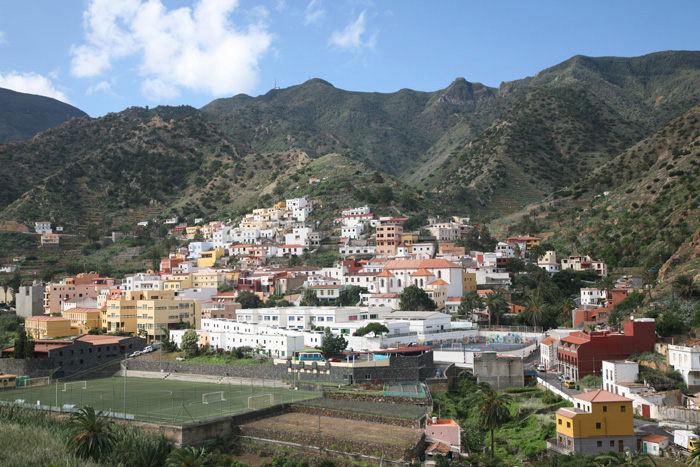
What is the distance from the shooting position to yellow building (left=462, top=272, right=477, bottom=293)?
59.2 meters

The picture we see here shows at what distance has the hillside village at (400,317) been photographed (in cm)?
3038

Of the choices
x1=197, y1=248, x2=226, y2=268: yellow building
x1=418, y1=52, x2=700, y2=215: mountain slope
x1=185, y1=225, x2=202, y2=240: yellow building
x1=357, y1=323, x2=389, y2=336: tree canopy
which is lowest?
x1=357, y1=323, x2=389, y2=336: tree canopy

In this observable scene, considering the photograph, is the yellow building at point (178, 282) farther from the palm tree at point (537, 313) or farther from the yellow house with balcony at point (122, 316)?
the palm tree at point (537, 313)

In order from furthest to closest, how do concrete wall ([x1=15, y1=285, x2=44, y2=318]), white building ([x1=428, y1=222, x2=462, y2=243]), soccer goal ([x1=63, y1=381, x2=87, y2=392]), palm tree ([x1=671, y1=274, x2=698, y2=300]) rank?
white building ([x1=428, y1=222, x2=462, y2=243]) < concrete wall ([x1=15, y1=285, x2=44, y2=318]) < soccer goal ([x1=63, y1=381, x2=87, y2=392]) < palm tree ([x1=671, y1=274, x2=698, y2=300])

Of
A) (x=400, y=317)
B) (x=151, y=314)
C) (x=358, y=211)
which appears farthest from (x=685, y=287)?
(x=358, y=211)

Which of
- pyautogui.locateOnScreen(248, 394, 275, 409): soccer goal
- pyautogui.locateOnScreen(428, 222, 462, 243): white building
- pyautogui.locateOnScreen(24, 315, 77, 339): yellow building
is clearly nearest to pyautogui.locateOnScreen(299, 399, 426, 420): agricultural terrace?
pyautogui.locateOnScreen(248, 394, 275, 409): soccer goal

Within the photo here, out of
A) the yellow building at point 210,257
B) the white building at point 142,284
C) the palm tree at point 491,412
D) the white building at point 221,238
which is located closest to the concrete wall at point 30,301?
the white building at point 142,284

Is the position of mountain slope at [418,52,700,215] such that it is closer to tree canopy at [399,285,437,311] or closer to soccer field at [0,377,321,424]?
tree canopy at [399,285,437,311]

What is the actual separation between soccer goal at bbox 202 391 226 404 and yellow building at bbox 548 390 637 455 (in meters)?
17.3

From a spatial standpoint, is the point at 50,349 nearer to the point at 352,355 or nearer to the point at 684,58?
the point at 352,355

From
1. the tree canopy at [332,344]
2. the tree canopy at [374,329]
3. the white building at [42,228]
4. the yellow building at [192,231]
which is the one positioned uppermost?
the white building at [42,228]

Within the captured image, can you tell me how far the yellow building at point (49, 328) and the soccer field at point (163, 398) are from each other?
13969 millimetres

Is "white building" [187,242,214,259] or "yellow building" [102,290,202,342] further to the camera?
"white building" [187,242,214,259]

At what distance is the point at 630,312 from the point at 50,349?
3799 cm
